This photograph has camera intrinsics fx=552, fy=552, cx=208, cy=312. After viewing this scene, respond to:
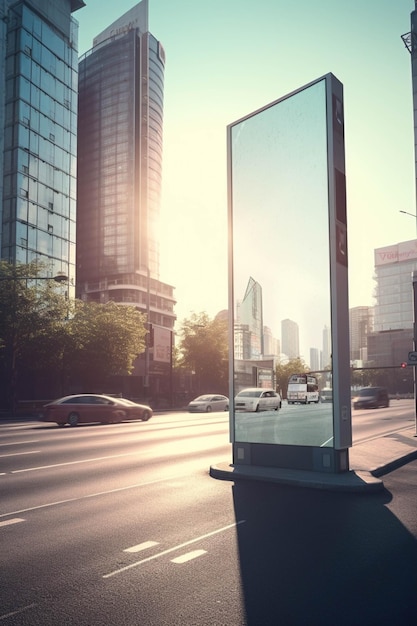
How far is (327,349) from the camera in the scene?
36.4ft

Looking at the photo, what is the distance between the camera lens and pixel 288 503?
8.59m

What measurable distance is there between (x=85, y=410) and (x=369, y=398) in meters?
A: 28.6

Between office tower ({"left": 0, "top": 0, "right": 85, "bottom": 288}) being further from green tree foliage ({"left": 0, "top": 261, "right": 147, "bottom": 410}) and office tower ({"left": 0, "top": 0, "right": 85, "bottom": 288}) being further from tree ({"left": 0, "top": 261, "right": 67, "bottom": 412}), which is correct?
tree ({"left": 0, "top": 261, "right": 67, "bottom": 412})

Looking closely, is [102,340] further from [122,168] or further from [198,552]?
[122,168]

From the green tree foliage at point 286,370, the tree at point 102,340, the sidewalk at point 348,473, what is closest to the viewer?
the sidewalk at point 348,473

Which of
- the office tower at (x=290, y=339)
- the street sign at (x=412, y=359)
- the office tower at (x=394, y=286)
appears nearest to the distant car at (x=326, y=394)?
the office tower at (x=290, y=339)

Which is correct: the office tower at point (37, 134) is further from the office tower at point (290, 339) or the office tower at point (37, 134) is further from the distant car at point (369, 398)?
the office tower at point (290, 339)

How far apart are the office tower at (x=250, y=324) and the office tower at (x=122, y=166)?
10433cm

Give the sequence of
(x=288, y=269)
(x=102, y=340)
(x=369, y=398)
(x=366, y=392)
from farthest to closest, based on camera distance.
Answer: (x=366, y=392), (x=369, y=398), (x=102, y=340), (x=288, y=269)

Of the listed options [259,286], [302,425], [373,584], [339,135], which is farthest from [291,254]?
[373,584]

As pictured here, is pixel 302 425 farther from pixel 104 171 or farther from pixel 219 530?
pixel 104 171

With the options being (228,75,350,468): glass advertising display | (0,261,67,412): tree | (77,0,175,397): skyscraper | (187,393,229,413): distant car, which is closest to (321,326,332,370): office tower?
(228,75,350,468): glass advertising display

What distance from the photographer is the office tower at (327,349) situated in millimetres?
11016

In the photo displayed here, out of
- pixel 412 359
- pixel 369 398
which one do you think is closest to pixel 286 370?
pixel 412 359
